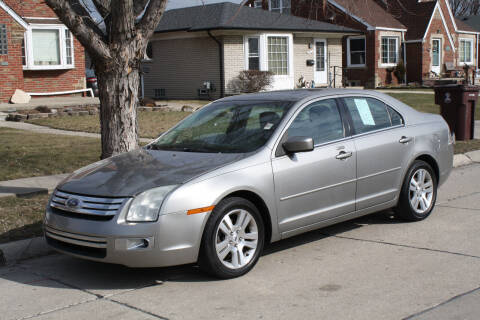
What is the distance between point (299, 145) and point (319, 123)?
0.68 metres

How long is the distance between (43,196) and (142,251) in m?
3.82

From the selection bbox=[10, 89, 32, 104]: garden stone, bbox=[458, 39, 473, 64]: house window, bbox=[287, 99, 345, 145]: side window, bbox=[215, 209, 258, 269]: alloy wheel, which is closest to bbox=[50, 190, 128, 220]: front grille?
bbox=[215, 209, 258, 269]: alloy wheel

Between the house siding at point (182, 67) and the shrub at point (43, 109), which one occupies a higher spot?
the house siding at point (182, 67)

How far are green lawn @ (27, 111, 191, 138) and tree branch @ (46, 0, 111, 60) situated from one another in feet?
22.1

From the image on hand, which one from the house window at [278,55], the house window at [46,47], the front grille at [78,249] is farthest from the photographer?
the house window at [278,55]

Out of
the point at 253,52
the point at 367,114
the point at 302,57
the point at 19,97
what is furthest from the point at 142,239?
→ the point at 302,57

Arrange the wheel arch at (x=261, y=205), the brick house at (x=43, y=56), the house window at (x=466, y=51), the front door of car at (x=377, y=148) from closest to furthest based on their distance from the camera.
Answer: the wheel arch at (x=261, y=205) → the front door of car at (x=377, y=148) → the brick house at (x=43, y=56) → the house window at (x=466, y=51)

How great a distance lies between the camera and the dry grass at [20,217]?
6676mm

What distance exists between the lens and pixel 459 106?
1386 centimetres

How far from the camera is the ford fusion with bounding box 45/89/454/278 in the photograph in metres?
5.14

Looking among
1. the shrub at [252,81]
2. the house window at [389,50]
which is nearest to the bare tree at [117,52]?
the shrub at [252,81]

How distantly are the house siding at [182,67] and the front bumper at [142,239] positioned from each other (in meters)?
23.1

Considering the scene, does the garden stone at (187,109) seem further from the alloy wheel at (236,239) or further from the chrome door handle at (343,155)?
the alloy wheel at (236,239)

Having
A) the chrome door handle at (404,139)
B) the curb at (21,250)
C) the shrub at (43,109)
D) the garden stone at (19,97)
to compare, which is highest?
the garden stone at (19,97)
